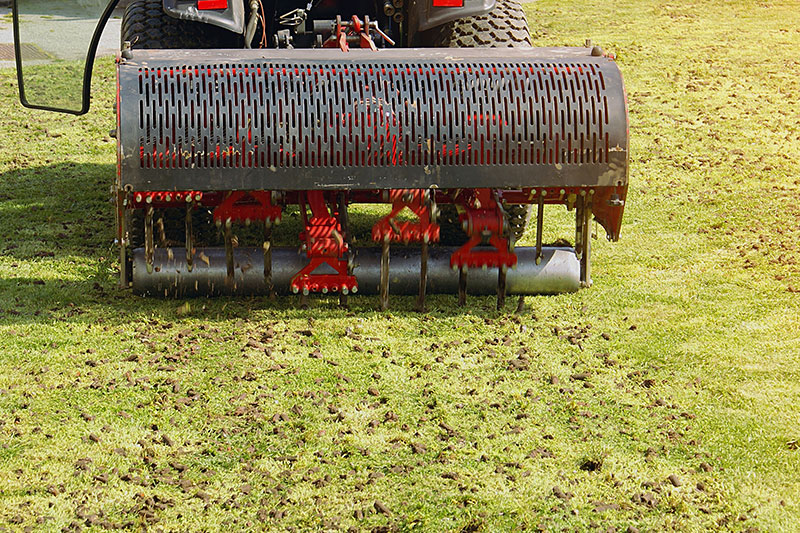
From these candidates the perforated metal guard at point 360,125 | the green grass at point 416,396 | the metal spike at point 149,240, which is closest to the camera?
the green grass at point 416,396

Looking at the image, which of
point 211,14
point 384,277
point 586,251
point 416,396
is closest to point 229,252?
point 384,277

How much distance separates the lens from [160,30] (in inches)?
218

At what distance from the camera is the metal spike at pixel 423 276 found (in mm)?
4699

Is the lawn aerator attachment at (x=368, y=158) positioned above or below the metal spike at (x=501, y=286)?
above

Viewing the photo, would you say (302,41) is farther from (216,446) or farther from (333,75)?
(216,446)

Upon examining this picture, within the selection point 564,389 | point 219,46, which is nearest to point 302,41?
point 219,46

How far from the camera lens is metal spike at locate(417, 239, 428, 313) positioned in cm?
470

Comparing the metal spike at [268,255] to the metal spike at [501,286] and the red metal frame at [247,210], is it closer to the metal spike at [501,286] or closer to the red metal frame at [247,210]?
the red metal frame at [247,210]

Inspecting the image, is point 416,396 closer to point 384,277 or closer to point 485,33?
point 384,277

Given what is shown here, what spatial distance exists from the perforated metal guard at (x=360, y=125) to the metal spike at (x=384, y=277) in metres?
0.36

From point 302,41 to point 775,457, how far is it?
12.6 ft

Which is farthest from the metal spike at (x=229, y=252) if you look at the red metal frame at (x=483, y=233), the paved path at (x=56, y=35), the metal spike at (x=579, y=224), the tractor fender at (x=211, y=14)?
the paved path at (x=56, y=35)

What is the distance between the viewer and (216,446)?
3.54 m

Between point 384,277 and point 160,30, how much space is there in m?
1.94
